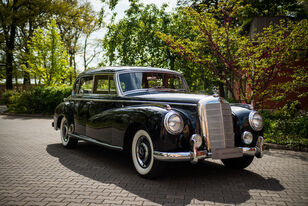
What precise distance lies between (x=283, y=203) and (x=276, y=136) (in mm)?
5144

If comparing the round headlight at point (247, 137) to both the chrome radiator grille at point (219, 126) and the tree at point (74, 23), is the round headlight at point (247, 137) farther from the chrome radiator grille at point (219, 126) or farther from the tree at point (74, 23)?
the tree at point (74, 23)

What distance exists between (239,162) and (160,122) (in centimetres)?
215

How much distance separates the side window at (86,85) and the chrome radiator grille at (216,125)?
10.8ft

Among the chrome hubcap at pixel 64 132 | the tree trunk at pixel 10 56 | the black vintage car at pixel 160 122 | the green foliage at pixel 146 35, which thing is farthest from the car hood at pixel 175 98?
the tree trunk at pixel 10 56

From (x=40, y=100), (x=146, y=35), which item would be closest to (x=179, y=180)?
(x=146, y=35)

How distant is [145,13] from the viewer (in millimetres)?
17516

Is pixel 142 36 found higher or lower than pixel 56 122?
higher

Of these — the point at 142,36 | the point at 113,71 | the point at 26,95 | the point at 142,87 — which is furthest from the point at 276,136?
the point at 26,95

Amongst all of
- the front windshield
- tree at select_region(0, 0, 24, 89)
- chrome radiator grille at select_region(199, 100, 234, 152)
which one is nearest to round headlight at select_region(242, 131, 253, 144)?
chrome radiator grille at select_region(199, 100, 234, 152)

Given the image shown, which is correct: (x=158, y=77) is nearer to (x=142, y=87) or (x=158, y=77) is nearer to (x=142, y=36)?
(x=142, y=87)

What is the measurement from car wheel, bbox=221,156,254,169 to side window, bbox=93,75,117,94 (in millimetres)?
2732

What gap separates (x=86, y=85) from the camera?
6.91 m

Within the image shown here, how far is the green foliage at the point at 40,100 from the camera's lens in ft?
60.9

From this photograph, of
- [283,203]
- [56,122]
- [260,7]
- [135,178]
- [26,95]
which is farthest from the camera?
[260,7]
